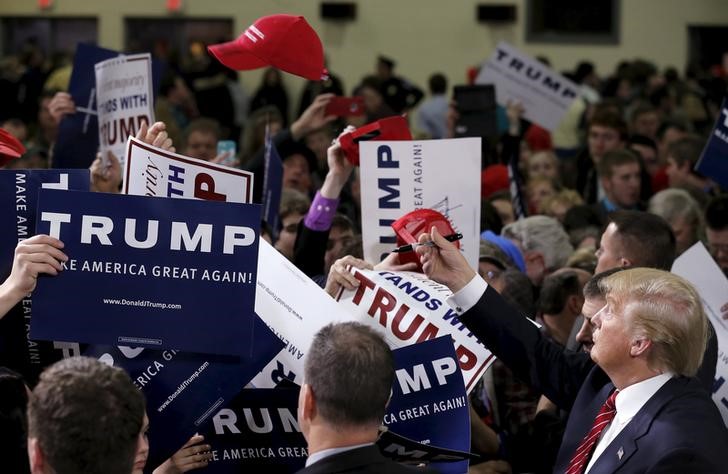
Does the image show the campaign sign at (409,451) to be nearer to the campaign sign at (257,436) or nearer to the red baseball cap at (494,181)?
the campaign sign at (257,436)

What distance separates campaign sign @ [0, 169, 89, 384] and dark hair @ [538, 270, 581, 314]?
7.50 feet

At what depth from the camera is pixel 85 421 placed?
290 cm

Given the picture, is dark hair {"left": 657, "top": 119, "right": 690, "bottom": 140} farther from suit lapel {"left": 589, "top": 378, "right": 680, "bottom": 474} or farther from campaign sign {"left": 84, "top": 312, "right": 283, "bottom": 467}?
campaign sign {"left": 84, "top": 312, "right": 283, "bottom": 467}

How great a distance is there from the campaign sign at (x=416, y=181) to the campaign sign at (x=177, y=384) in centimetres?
143

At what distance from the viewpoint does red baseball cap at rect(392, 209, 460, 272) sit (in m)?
4.71

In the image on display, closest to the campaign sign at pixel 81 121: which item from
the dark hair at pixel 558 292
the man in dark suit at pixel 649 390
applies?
the dark hair at pixel 558 292

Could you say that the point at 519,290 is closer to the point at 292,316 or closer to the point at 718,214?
the point at 292,316

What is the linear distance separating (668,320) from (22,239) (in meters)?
1.92

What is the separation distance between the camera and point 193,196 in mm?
4504

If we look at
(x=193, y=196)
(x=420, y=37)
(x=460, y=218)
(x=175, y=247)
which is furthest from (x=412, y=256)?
(x=420, y=37)

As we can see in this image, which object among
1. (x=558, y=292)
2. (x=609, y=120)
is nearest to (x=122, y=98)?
(x=558, y=292)

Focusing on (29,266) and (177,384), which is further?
(177,384)

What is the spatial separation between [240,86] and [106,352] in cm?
Answer: 1419

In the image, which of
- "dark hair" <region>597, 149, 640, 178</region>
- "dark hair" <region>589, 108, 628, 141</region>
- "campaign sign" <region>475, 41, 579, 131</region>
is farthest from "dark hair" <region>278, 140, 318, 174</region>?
"dark hair" <region>589, 108, 628, 141</region>
